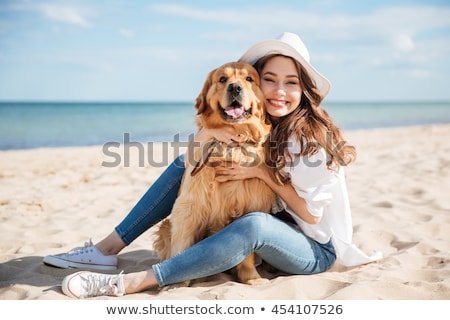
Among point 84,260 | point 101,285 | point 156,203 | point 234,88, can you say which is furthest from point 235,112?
point 84,260

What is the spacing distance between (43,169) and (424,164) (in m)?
6.04

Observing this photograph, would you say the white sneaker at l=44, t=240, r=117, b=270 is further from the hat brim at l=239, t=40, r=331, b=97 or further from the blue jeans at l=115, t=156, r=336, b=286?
the hat brim at l=239, t=40, r=331, b=97

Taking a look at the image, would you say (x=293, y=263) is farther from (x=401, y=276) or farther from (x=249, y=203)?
(x=401, y=276)

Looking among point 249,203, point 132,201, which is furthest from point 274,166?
point 132,201

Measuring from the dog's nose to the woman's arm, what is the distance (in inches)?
18.0

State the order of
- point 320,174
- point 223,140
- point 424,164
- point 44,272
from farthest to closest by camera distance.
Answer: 1. point 424,164
2. point 44,272
3. point 223,140
4. point 320,174

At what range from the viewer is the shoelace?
2.59 meters

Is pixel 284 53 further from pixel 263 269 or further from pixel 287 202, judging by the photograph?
pixel 263 269

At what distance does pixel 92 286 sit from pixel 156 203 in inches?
32.7

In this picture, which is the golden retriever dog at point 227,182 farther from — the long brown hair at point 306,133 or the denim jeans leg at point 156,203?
the denim jeans leg at point 156,203

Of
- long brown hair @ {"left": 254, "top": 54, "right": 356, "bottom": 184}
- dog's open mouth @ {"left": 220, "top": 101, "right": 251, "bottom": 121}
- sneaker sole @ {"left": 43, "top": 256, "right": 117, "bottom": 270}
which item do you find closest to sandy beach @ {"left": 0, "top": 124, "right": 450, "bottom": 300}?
sneaker sole @ {"left": 43, "top": 256, "right": 117, "bottom": 270}

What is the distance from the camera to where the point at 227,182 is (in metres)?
2.85

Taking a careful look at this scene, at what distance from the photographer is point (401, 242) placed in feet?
11.3

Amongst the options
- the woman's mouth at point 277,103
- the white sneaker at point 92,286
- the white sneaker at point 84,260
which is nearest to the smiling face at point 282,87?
the woman's mouth at point 277,103
